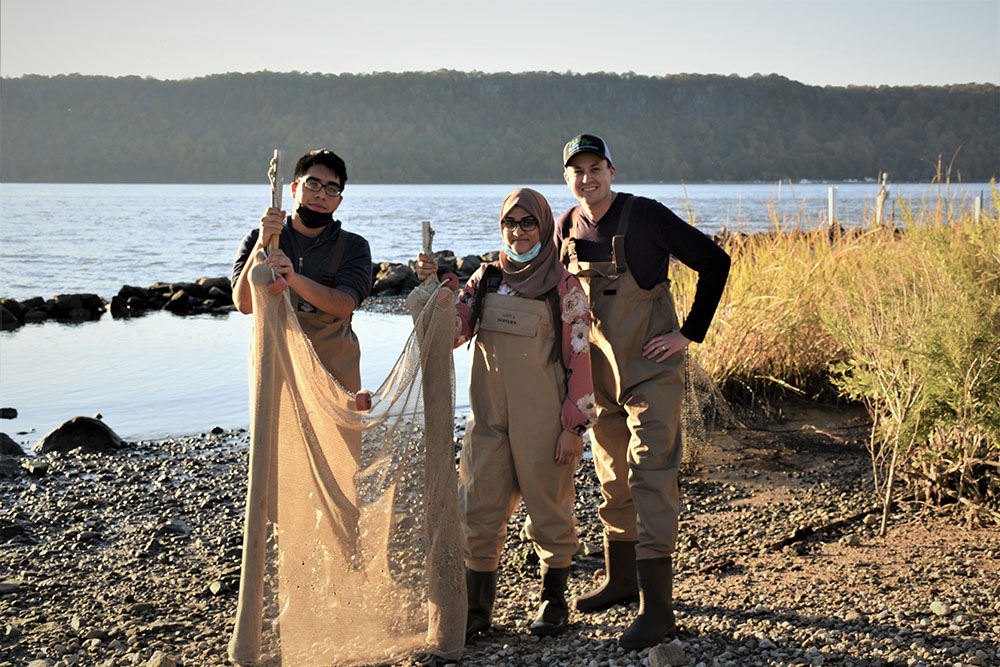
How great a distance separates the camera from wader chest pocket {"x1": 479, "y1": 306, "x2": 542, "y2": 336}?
4.08 meters

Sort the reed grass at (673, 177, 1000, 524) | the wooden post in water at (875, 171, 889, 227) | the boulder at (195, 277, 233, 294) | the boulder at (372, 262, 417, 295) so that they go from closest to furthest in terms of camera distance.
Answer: the reed grass at (673, 177, 1000, 524)
the wooden post in water at (875, 171, 889, 227)
the boulder at (195, 277, 233, 294)
the boulder at (372, 262, 417, 295)

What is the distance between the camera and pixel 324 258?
4.41 meters

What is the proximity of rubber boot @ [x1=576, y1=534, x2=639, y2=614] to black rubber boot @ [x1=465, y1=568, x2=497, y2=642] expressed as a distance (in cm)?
54

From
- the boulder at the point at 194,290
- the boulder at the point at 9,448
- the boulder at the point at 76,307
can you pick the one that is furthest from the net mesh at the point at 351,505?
the boulder at the point at 194,290

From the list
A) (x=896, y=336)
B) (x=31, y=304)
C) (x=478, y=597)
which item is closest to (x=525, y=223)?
(x=478, y=597)

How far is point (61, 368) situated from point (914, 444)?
36.6 ft

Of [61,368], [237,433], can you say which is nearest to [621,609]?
[237,433]

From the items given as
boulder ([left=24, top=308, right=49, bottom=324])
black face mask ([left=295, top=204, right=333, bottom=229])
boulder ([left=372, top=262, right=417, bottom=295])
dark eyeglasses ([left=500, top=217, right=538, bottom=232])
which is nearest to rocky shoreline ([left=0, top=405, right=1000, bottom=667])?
dark eyeglasses ([left=500, top=217, right=538, bottom=232])

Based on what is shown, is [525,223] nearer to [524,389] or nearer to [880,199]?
[524,389]

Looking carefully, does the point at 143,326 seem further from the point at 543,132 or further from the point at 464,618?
the point at 543,132

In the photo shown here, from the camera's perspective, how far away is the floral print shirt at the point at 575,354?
407cm

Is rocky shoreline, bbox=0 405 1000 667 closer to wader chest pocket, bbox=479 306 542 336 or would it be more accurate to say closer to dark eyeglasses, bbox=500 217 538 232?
wader chest pocket, bbox=479 306 542 336

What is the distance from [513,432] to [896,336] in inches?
122

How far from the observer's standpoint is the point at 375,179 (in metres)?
120
